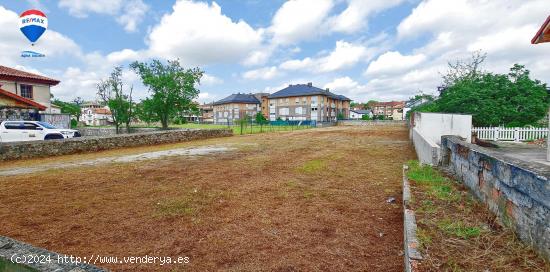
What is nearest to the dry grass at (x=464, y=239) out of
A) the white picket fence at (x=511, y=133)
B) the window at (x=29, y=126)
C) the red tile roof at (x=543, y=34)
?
the red tile roof at (x=543, y=34)

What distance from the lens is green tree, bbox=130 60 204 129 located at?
27719 mm

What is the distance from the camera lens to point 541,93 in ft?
55.0

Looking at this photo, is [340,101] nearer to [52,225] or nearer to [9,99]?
[9,99]

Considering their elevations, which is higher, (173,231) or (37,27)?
(37,27)

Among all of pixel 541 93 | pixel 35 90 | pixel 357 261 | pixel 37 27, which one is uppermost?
pixel 37 27

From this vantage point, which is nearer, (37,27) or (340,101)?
(37,27)

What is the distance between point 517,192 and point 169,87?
2881 cm

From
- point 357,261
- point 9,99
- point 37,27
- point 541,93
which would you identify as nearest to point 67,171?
point 357,261

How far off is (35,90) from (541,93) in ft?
128

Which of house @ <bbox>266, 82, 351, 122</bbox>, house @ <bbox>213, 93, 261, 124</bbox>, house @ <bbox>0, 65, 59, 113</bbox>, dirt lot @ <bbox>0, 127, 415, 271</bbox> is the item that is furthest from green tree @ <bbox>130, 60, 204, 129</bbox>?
house @ <bbox>213, 93, 261, 124</bbox>

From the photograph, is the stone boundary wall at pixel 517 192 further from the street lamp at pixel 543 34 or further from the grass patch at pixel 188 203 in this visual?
the street lamp at pixel 543 34

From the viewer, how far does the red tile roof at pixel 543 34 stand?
21.3 feet

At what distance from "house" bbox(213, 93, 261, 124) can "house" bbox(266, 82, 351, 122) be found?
590 centimetres

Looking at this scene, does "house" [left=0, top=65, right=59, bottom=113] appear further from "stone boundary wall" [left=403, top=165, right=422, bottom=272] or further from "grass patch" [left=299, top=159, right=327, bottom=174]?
"stone boundary wall" [left=403, top=165, right=422, bottom=272]
